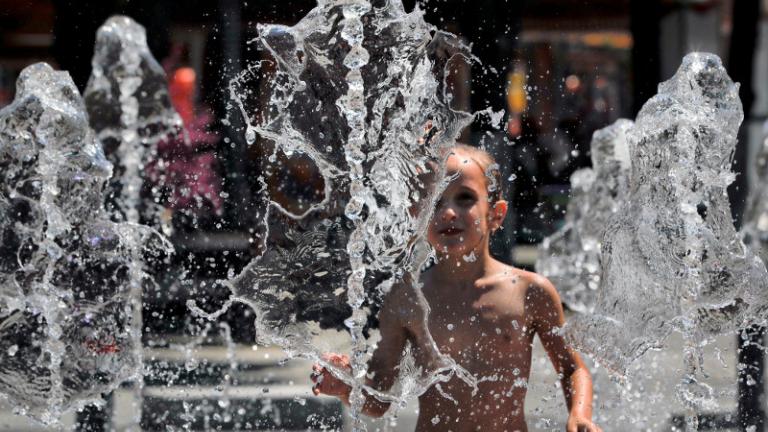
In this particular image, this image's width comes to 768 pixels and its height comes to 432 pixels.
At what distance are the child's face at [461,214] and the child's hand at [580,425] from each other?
507mm

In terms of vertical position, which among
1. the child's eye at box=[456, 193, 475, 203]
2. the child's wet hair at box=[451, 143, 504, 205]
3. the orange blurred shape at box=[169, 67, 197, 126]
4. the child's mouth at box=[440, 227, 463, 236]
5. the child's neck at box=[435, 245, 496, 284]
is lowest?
the child's neck at box=[435, 245, 496, 284]

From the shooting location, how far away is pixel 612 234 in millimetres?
3070

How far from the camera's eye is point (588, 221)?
515 cm

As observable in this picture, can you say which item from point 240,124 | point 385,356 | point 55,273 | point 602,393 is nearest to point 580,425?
point 385,356

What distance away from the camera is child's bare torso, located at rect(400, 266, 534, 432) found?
285 cm

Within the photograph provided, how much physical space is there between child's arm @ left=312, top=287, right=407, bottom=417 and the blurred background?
1.27 m

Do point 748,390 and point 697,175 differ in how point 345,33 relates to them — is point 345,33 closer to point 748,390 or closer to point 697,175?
point 697,175

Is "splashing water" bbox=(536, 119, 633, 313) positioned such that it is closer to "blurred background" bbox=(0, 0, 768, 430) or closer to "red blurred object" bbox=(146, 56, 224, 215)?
"blurred background" bbox=(0, 0, 768, 430)

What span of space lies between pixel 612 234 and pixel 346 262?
0.74 m

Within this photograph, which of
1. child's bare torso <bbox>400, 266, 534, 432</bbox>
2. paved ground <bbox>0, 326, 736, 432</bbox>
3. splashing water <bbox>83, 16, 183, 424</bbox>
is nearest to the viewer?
child's bare torso <bbox>400, 266, 534, 432</bbox>

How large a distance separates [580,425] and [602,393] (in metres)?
2.03

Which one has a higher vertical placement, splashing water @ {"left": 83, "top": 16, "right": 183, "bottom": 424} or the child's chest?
splashing water @ {"left": 83, "top": 16, "right": 183, "bottom": 424}

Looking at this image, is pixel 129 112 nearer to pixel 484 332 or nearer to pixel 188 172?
pixel 188 172

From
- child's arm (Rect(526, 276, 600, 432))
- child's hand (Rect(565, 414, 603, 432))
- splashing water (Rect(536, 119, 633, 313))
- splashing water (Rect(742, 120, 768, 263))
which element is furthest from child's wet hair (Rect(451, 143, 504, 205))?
splashing water (Rect(742, 120, 768, 263))
